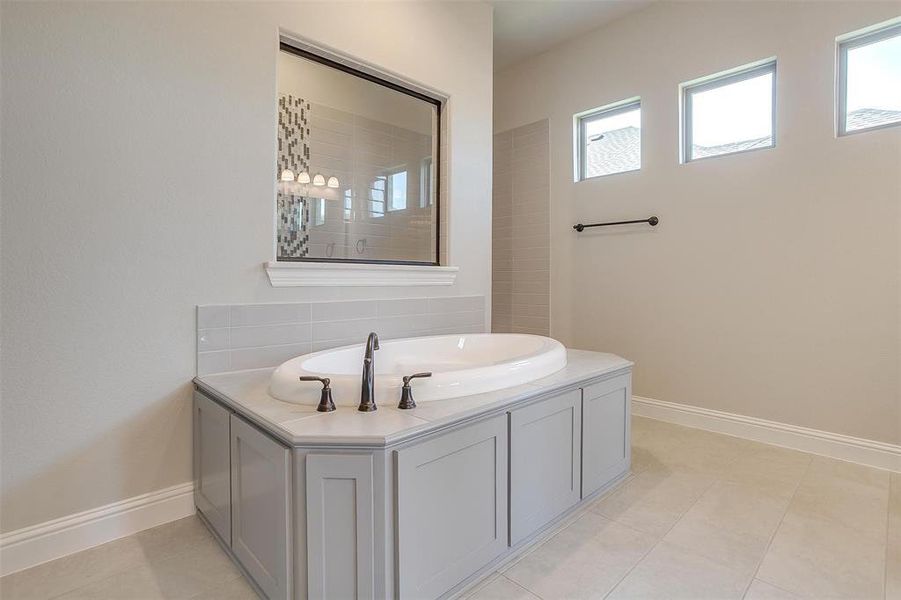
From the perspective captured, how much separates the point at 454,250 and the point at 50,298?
197 cm

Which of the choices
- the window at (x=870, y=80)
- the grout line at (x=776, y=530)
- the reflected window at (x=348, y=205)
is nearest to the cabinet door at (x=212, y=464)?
the reflected window at (x=348, y=205)

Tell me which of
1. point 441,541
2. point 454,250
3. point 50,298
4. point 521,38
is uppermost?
point 521,38

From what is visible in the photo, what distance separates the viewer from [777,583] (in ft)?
4.68

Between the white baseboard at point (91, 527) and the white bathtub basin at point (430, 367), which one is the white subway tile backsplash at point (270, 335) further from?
the white baseboard at point (91, 527)

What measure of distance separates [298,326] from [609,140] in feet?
8.82

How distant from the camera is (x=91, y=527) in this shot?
5.46ft

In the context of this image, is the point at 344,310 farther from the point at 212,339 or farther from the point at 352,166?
the point at 352,166

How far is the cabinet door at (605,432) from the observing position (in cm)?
191

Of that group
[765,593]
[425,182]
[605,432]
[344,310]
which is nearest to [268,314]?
[344,310]

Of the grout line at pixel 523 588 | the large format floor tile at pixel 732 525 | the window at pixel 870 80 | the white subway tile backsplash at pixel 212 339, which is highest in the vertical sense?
the window at pixel 870 80

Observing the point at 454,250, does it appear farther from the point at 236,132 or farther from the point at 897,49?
the point at 897,49

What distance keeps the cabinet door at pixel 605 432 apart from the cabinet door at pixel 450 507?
56 centimetres

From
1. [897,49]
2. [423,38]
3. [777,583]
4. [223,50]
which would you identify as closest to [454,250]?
[423,38]

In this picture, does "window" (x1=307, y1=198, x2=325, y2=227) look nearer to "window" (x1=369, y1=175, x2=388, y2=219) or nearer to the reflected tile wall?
"window" (x1=369, y1=175, x2=388, y2=219)
